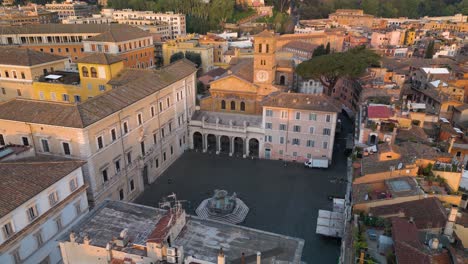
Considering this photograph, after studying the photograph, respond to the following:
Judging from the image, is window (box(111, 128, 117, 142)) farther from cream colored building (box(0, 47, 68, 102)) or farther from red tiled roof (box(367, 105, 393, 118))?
red tiled roof (box(367, 105, 393, 118))

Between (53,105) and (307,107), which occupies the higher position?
(53,105)

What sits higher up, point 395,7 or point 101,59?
point 395,7

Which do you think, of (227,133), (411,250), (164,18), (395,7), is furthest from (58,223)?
(395,7)

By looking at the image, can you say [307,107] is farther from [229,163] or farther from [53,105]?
[53,105]

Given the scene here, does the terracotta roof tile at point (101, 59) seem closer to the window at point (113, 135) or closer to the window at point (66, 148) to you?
the window at point (113, 135)

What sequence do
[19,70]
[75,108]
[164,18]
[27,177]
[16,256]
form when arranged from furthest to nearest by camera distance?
[164,18]
[19,70]
[75,108]
[27,177]
[16,256]

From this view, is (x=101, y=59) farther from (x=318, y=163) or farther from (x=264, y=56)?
(x=318, y=163)

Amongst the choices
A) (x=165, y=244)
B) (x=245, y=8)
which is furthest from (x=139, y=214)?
(x=245, y=8)
